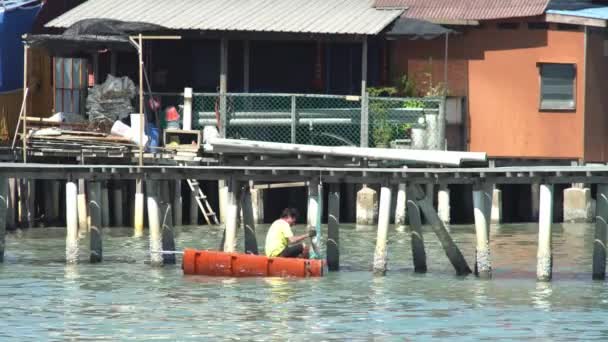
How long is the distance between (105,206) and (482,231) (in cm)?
1326

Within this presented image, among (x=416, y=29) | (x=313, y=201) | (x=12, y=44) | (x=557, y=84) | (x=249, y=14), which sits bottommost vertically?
(x=313, y=201)

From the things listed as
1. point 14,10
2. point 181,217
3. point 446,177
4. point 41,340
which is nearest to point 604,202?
point 446,177

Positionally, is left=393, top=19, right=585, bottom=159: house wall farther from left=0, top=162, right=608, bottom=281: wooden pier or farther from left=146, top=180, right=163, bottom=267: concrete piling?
left=146, top=180, right=163, bottom=267: concrete piling

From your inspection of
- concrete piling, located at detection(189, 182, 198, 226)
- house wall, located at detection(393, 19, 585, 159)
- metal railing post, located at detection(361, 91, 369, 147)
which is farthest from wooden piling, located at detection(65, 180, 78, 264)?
house wall, located at detection(393, 19, 585, 159)

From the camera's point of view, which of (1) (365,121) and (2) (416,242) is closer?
(2) (416,242)

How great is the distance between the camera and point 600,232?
118 ft

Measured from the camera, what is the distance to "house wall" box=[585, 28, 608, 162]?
1879 inches

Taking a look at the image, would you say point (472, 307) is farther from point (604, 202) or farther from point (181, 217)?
point (181, 217)

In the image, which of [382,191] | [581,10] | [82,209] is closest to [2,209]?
[82,209]

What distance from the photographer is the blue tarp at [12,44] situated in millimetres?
48219

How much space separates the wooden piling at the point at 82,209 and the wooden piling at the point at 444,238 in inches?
383

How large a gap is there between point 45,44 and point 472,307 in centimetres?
1525

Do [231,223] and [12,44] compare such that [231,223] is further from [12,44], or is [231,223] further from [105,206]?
[12,44]

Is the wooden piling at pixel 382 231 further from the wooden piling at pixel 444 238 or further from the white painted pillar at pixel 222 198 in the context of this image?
the white painted pillar at pixel 222 198
